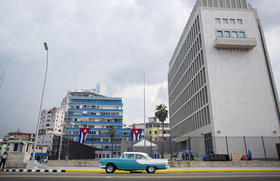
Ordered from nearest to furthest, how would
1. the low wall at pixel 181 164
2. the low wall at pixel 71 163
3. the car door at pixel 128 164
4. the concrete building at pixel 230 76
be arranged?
the car door at pixel 128 164 → the low wall at pixel 71 163 → the low wall at pixel 181 164 → the concrete building at pixel 230 76

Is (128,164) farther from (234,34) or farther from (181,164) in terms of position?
(234,34)

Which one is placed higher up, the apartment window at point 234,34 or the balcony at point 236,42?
the apartment window at point 234,34

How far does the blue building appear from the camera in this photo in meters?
78.8

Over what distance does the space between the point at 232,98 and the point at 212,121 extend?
6.00 metres

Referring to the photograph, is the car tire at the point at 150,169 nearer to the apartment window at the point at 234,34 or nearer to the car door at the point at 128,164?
the car door at the point at 128,164

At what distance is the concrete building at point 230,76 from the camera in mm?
35875

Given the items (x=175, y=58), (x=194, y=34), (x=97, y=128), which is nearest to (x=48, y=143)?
(x=97, y=128)

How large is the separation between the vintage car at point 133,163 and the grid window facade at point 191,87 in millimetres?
26687

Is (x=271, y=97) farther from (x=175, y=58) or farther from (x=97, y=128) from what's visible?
(x=97, y=128)

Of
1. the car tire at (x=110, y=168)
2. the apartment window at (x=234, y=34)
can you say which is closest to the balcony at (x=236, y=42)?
the apartment window at (x=234, y=34)

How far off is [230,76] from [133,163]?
31.3 meters

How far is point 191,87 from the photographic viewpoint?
48781 millimetres

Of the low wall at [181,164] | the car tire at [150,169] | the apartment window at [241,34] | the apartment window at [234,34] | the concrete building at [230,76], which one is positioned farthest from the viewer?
the apartment window at [241,34]

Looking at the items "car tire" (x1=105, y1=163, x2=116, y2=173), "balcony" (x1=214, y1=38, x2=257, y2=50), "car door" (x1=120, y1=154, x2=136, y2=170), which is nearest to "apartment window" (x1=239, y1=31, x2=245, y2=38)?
"balcony" (x1=214, y1=38, x2=257, y2=50)
